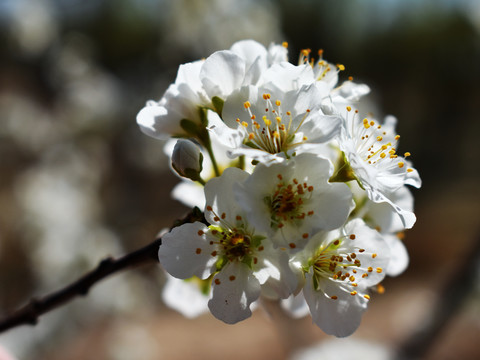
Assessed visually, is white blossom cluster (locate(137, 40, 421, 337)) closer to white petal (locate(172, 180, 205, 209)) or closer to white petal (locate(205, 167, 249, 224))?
white petal (locate(205, 167, 249, 224))

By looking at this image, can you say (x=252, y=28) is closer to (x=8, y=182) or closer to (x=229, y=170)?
(x=229, y=170)

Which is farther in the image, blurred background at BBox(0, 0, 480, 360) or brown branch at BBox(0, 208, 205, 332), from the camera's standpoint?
blurred background at BBox(0, 0, 480, 360)

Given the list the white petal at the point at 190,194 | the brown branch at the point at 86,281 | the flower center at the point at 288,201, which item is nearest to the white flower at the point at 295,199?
the flower center at the point at 288,201

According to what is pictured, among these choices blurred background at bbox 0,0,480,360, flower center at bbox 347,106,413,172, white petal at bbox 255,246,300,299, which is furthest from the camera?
blurred background at bbox 0,0,480,360

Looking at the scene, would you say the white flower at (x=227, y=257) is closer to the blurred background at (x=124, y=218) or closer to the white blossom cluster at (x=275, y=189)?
the white blossom cluster at (x=275, y=189)

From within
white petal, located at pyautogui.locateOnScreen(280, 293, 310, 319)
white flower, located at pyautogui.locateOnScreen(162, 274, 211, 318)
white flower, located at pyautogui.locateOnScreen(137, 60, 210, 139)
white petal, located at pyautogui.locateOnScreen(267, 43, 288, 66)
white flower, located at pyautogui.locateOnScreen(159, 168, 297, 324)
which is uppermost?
white petal, located at pyautogui.locateOnScreen(267, 43, 288, 66)

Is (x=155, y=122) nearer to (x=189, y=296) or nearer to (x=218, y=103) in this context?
(x=218, y=103)

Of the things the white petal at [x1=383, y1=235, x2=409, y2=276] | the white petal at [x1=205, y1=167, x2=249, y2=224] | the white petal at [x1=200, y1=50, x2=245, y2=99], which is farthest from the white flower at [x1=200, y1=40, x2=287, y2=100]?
the white petal at [x1=383, y1=235, x2=409, y2=276]
